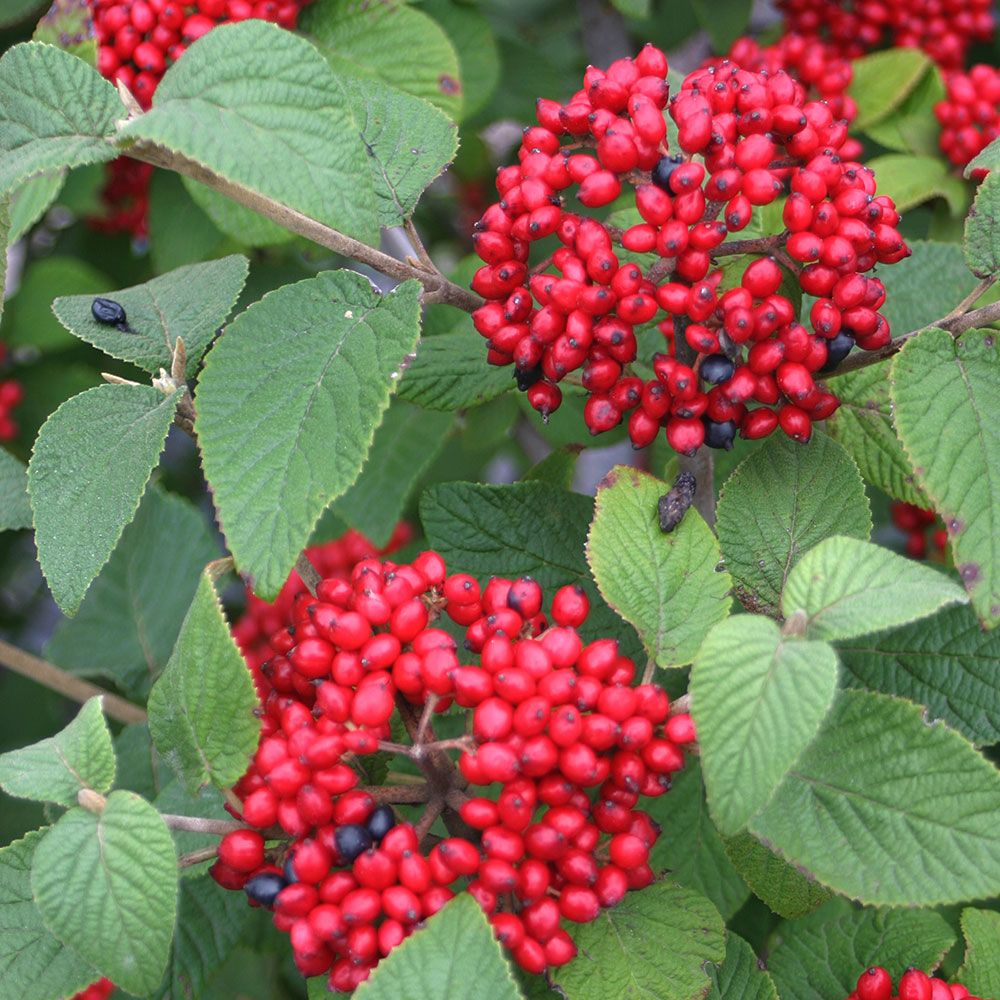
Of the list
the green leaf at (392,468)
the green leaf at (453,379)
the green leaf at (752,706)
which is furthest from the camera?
the green leaf at (392,468)

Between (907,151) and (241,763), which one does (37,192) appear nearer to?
(241,763)

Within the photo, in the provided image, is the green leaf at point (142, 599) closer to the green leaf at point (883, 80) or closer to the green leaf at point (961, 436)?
the green leaf at point (961, 436)

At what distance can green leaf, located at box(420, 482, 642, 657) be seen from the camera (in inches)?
75.7

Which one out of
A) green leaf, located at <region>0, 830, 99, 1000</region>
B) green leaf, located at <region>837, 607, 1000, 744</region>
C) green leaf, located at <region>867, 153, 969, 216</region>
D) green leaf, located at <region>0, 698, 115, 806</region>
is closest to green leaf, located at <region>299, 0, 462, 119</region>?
green leaf, located at <region>867, 153, 969, 216</region>

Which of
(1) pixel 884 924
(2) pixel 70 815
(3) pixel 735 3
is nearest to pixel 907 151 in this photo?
(3) pixel 735 3

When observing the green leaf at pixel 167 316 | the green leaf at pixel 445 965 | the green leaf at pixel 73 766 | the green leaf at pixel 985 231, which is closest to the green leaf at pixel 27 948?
the green leaf at pixel 73 766

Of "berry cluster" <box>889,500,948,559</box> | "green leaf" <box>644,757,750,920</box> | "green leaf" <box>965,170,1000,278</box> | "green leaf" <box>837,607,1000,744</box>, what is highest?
"green leaf" <box>965,170,1000,278</box>

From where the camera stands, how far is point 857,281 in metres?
1.58

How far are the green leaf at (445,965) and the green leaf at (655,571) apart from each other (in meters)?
0.45

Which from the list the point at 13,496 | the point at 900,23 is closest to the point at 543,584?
the point at 13,496

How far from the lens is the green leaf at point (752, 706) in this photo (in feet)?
4.00

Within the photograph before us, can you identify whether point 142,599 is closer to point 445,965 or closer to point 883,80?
point 445,965

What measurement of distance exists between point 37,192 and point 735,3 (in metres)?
1.95

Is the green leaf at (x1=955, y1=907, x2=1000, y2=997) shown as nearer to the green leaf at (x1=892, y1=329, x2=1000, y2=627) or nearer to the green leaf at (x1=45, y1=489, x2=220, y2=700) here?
the green leaf at (x1=892, y1=329, x2=1000, y2=627)
